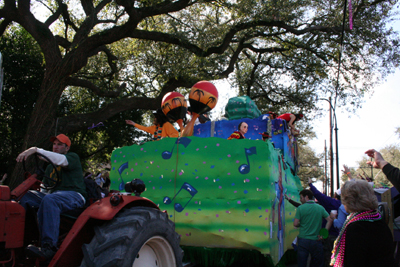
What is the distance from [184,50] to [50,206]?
41.4 ft

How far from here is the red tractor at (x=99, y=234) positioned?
110 inches

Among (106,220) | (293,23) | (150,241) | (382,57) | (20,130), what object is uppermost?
(293,23)

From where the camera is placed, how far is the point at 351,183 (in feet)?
9.08

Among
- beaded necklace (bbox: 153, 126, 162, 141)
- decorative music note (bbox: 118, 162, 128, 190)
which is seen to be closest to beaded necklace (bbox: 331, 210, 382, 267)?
decorative music note (bbox: 118, 162, 128, 190)

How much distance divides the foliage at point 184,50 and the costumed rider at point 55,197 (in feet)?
25.0

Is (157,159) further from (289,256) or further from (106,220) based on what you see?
(289,256)

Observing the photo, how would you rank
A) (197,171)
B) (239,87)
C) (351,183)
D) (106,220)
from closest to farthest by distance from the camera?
(351,183) → (106,220) → (197,171) → (239,87)

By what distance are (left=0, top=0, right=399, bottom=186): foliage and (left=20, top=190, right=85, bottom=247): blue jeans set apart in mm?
7779

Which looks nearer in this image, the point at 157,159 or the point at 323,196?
the point at 157,159

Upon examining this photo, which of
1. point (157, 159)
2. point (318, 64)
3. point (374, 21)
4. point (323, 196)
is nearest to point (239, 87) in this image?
point (318, 64)

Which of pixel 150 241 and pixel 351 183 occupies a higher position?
pixel 351 183

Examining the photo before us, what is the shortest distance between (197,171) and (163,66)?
36.7 ft

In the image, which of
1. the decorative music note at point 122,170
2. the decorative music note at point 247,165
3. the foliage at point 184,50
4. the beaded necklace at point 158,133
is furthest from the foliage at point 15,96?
the decorative music note at point 247,165

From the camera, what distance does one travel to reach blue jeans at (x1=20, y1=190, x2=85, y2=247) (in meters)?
2.90
